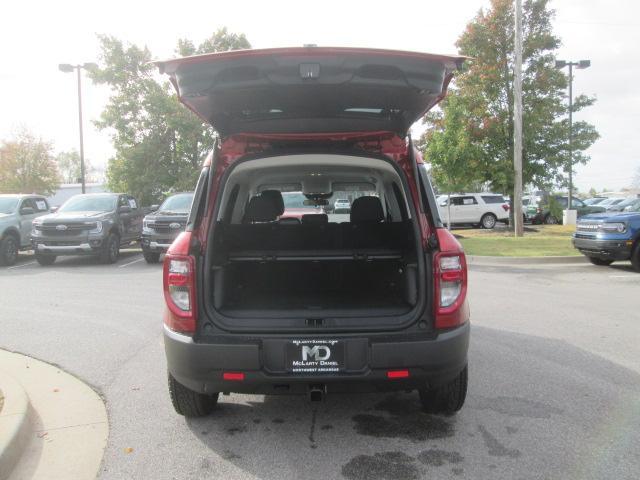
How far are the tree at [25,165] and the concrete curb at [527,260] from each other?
112 feet

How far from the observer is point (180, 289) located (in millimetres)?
3312

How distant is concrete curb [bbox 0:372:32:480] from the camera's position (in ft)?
10.2

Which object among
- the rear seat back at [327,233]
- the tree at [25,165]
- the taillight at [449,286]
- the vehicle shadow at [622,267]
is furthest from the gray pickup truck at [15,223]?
the tree at [25,165]

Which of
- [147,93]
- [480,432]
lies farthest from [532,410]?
[147,93]

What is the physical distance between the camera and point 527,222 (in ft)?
93.4

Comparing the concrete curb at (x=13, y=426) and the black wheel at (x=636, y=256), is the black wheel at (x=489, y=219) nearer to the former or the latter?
the black wheel at (x=636, y=256)

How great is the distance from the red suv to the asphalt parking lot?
33cm

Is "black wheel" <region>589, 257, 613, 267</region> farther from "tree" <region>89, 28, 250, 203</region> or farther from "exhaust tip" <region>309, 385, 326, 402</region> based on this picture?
"tree" <region>89, 28, 250, 203</region>

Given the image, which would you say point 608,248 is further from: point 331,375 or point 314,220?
point 331,375

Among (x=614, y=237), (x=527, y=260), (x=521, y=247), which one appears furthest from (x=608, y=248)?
(x=521, y=247)

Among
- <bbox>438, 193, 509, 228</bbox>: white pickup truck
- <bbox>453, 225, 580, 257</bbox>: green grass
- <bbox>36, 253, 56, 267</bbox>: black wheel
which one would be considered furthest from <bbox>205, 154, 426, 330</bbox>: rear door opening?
<bbox>438, 193, 509, 228</bbox>: white pickup truck

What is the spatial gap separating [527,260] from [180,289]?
10892 millimetres

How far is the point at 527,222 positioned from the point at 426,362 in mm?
27461

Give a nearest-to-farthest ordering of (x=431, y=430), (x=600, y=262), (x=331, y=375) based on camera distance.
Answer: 1. (x=331, y=375)
2. (x=431, y=430)
3. (x=600, y=262)
